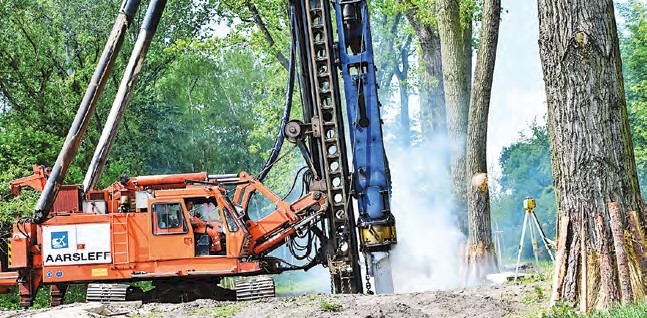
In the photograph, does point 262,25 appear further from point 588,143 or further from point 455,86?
point 588,143

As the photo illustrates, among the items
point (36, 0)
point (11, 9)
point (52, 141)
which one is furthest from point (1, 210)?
point (36, 0)

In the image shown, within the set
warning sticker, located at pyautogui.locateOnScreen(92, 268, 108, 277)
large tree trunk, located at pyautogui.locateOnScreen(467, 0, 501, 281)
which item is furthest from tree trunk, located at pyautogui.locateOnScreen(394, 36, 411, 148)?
warning sticker, located at pyautogui.locateOnScreen(92, 268, 108, 277)

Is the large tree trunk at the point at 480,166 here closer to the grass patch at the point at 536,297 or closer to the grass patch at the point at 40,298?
the grass patch at the point at 536,297

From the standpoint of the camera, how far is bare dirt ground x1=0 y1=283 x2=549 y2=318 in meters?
9.94

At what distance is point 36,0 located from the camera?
99.2 ft

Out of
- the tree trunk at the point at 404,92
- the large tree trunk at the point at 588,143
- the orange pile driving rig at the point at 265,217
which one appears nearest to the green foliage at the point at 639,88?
the tree trunk at the point at 404,92

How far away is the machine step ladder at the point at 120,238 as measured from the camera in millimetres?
14836

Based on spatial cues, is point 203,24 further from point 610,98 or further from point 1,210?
point 610,98

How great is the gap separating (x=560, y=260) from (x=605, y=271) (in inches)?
20.3

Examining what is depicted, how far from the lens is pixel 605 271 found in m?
8.09

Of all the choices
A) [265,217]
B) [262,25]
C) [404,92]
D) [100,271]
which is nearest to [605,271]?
[265,217]

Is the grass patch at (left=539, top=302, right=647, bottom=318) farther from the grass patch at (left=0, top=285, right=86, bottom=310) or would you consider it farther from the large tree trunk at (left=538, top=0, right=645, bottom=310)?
the grass patch at (left=0, top=285, right=86, bottom=310)

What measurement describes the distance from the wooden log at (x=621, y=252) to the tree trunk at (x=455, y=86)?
10.2m

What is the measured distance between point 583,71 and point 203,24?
105ft
